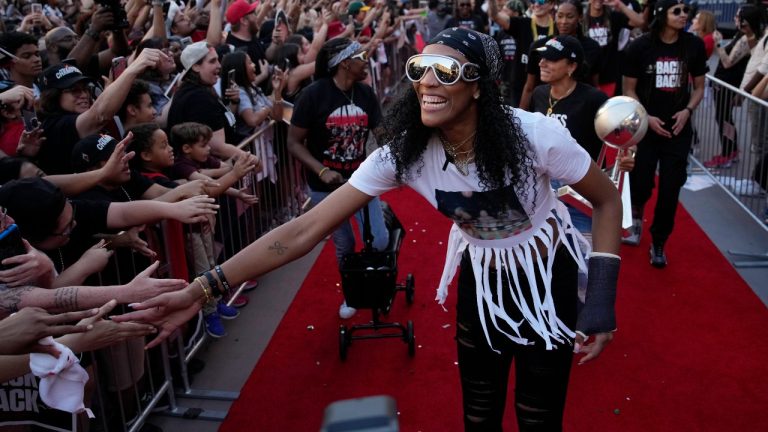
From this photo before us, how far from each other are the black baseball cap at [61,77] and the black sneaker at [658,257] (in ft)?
15.7

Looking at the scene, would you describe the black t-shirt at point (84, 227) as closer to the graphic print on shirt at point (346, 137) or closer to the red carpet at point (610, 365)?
the red carpet at point (610, 365)

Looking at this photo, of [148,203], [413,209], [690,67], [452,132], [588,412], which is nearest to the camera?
[452,132]

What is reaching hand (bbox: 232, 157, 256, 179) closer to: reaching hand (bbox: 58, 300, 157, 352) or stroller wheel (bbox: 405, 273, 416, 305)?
stroller wheel (bbox: 405, 273, 416, 305)

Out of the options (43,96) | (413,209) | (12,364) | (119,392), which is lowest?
(413,209)

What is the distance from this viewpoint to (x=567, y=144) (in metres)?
2.66

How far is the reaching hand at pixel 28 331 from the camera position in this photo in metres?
2.41

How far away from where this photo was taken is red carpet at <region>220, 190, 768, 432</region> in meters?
4.32

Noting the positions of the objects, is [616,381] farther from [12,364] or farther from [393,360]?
[12,364]

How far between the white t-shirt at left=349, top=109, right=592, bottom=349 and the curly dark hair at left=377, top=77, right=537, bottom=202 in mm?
29

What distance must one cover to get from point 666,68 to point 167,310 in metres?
5.02

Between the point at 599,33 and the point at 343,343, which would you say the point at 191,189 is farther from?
the point at 599,33

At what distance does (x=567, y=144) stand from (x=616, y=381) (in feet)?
8.27

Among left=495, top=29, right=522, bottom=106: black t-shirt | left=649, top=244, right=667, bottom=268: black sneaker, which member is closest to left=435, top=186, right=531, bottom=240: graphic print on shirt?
left=649, top=244, right=667, bottom=268: black sneaker

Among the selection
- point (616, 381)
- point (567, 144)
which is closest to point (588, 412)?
point (616, 381)
